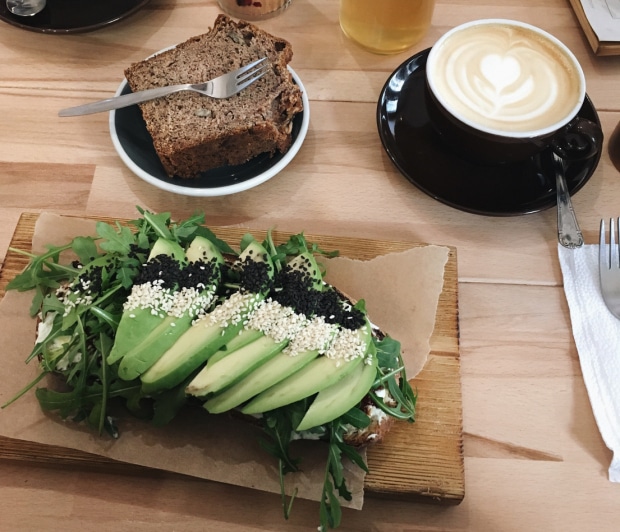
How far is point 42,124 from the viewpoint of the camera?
150 cm

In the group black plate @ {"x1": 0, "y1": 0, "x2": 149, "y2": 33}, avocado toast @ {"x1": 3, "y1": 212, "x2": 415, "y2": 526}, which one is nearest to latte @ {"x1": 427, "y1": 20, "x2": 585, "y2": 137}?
avocado toast @ {"x1": 3, "y1": 212, "x2": 415, "y2": 526}

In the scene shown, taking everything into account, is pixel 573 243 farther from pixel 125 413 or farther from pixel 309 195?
pixel 125 413

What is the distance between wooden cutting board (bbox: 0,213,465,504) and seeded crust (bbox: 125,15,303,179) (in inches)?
23.5

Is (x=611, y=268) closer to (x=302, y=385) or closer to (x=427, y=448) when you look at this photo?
(x=427, y=448)

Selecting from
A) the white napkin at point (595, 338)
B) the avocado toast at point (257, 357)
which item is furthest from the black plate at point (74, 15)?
the white napkin at point (595, 338)

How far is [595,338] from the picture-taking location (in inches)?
46.9

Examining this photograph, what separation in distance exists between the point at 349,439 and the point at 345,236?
0.50 meters

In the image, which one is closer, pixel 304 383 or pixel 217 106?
pixel 304 383

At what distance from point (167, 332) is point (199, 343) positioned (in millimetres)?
61

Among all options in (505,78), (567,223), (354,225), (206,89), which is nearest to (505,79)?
(505,78)

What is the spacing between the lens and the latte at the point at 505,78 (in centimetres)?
126

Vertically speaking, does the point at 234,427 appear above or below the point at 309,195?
below

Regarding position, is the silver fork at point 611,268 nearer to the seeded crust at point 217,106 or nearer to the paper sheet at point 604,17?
the paper sheet at point 604,17

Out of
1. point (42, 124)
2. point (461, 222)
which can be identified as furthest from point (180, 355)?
point (42, 124)
